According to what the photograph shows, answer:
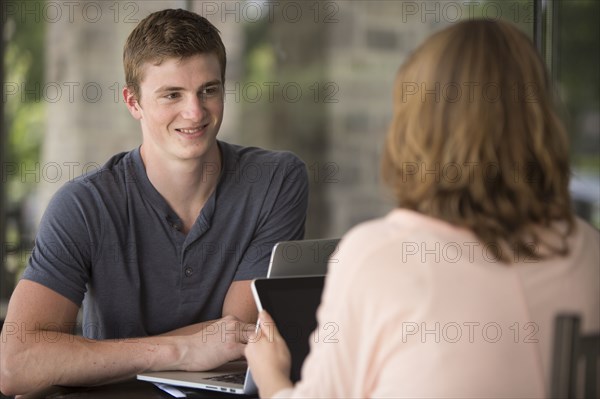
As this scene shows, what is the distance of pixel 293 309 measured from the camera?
1.65 metres

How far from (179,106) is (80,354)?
74 centimetres

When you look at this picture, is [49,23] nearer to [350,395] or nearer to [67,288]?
[67,288]

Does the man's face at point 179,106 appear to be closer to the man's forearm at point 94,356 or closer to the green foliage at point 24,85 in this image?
the man's forearm at point 94,356

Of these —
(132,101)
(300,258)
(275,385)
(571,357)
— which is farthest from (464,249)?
(132,101)

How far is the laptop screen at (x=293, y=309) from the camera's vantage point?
1637mm

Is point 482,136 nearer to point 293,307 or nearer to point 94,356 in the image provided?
point 293,307

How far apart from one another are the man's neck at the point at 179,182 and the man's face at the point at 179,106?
0.02m

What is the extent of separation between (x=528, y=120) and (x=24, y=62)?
151 inches

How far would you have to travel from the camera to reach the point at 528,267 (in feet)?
4.01

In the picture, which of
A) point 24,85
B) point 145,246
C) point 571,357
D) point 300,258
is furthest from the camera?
point 24,85

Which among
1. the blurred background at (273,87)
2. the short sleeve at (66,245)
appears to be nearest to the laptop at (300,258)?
the short sleeve at (66,245)

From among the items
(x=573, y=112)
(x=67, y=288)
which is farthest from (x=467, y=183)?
(x=573, y=112)

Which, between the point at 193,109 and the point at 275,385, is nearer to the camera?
the point at 275,385

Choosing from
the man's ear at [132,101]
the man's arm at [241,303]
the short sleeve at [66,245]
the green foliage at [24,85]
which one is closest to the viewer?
the short sleeve at [66,245]
